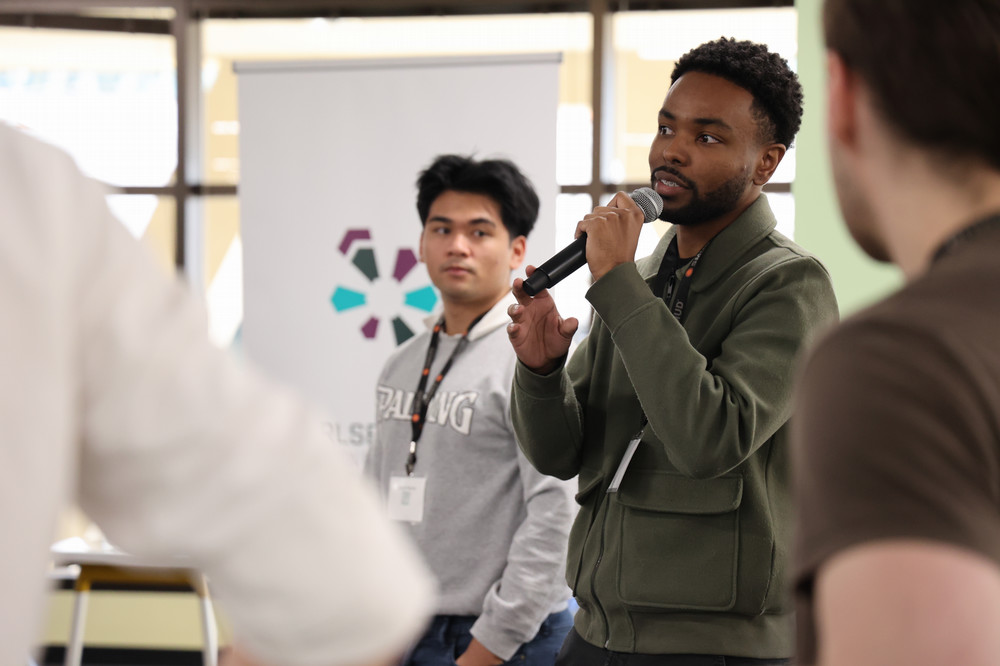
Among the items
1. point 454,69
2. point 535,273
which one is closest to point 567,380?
point 535,273

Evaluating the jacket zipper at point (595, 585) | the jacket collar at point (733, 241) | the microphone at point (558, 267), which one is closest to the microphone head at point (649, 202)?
the microphone at point (558, 267)

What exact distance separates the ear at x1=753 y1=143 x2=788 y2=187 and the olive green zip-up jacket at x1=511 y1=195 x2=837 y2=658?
A: 8 cm

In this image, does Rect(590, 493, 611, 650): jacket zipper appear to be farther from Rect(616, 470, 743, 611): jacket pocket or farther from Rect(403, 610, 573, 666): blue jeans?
Rect(403, 610, 573, 666): blue jeans

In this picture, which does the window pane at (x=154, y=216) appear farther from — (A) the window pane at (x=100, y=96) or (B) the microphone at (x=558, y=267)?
(B) the microphone at (x=558, y=267)

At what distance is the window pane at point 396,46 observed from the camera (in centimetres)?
501

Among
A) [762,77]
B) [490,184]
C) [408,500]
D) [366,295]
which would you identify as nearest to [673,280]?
[762,77]

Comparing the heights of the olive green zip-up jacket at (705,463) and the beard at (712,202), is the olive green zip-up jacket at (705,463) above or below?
below

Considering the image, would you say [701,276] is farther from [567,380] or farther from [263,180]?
[263,180]

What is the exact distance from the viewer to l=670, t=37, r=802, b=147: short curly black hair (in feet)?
5.47

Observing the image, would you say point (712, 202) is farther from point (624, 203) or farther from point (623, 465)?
point (623, 465)

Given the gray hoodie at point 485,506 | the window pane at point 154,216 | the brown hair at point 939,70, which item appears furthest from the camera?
the window pane at point 154,216

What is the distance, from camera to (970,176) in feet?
2.25

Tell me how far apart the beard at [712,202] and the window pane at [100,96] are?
13.7 feet

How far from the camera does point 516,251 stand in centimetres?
277
